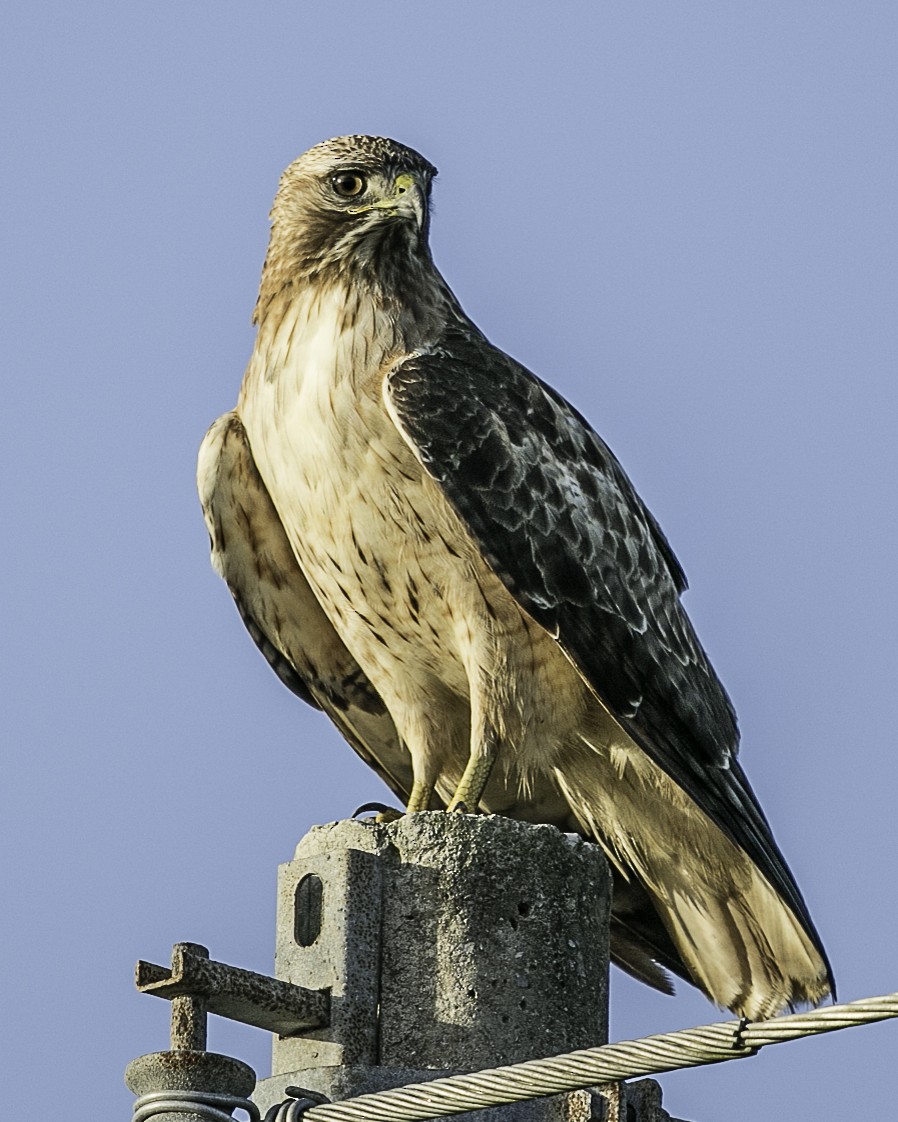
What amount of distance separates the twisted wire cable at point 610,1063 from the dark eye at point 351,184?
4.23 metres

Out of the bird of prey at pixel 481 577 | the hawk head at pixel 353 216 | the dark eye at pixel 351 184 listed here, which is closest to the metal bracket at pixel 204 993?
the bird of prey at pixel 481 577

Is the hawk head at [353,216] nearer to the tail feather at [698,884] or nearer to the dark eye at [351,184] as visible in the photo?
the dark eye at [351,184]

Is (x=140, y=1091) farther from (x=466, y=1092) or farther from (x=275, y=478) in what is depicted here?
(x=275, y=478)

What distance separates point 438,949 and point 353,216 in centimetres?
321

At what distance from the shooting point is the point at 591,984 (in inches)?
231

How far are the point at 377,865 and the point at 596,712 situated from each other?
1824 millimetres

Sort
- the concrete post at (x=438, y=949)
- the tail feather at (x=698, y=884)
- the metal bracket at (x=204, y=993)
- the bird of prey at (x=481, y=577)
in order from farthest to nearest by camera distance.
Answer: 1. the bird of prey at (x=481, y=577)
2. the tail feather at (x=698, y=884)
3. the concrete post at (x=438, y=949)
4. the metal bracket at (x=204, y=993)

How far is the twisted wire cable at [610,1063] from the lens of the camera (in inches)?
148

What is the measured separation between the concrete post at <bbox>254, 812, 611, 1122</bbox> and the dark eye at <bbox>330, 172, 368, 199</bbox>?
2.86 m

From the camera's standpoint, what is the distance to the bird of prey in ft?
23.9

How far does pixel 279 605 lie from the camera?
8133 mm

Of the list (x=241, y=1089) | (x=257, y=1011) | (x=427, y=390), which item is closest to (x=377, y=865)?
(x=257, y=1011)

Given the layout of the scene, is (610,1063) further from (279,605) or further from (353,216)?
(353,216)

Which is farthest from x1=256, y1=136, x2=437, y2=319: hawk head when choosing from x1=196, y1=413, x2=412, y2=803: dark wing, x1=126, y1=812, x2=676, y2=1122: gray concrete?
x1=126, y1=812, x2=676, y2=1122: gray concrete
